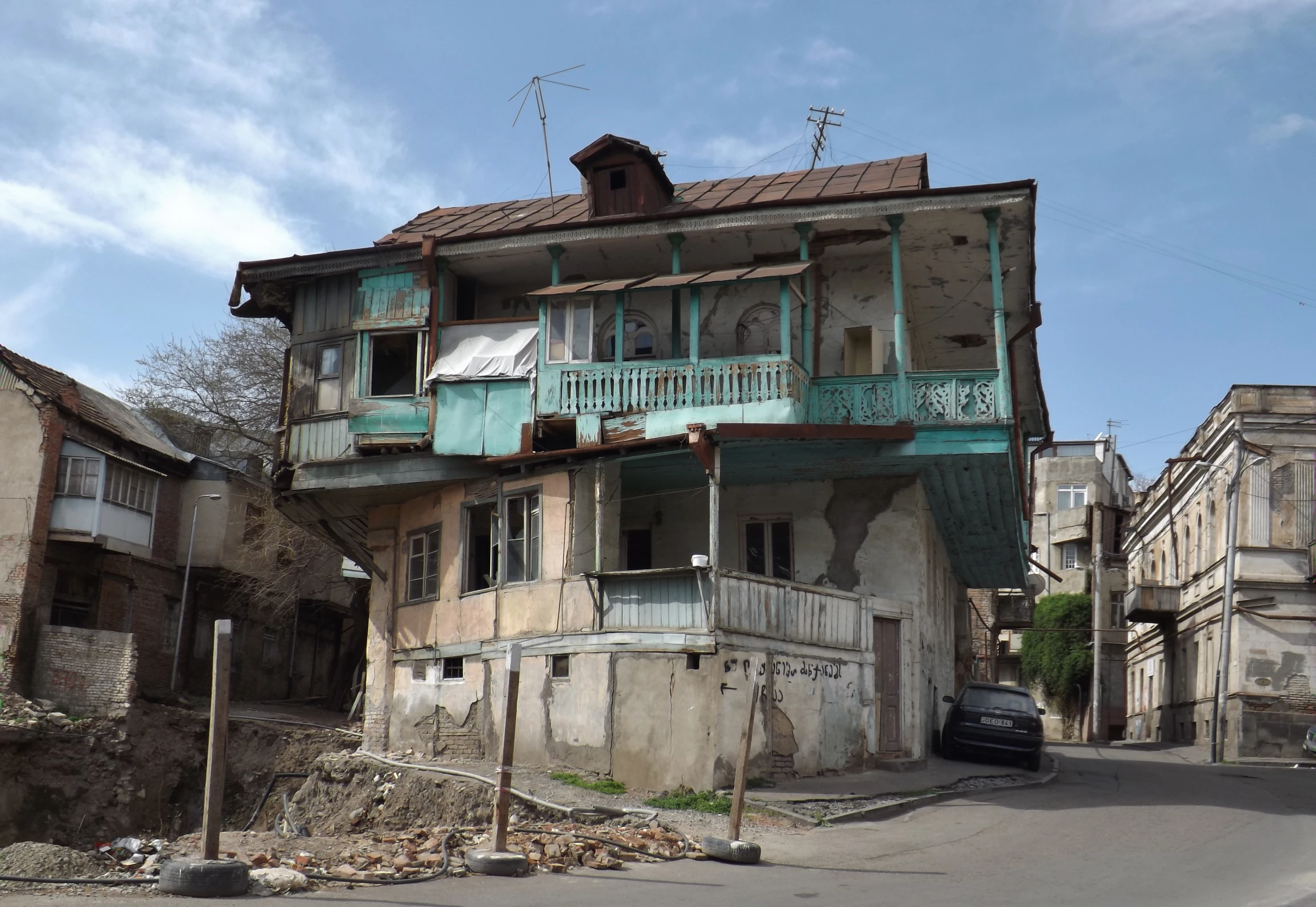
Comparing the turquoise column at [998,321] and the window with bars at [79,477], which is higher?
the turquoise column at [998,321]

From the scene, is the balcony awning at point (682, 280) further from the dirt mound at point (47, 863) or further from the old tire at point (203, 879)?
the old tire at point (203, 879)

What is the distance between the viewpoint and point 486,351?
1903 centimetres

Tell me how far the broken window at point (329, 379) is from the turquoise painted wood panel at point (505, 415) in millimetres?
3008

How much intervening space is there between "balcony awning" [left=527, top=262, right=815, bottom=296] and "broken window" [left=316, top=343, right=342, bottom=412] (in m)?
4.05

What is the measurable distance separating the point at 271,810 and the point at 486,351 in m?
9.13

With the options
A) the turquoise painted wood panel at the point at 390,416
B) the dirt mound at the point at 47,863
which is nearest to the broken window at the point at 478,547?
the turquoise painted wood panel at the point at 390,416

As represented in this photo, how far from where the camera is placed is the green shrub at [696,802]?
14.2 meters

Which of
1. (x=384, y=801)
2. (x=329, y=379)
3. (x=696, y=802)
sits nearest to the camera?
(x=696, y=802)

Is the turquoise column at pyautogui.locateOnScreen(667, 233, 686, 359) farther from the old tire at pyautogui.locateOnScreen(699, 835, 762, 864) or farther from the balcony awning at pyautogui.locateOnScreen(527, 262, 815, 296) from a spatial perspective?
the old tire at pyautogui.locateOnScreen(699, 835, 762, 864)

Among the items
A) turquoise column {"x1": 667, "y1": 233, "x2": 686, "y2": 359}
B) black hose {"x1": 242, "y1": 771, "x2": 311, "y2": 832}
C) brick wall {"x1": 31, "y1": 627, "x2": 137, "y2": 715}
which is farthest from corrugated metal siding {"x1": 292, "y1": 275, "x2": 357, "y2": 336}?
brick wall {"x1": 31, "y1": 627, "x2": 137, "y2": 715}

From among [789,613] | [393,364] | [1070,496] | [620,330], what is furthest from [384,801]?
[1070,496]

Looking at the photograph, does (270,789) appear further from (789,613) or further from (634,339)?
(789,613)

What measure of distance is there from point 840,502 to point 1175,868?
9.03 metres

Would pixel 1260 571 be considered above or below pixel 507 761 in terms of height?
above
